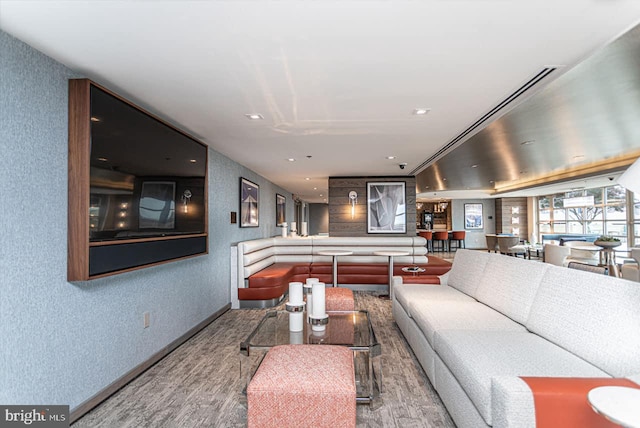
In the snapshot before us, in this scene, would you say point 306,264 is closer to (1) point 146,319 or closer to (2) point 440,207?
(1) point 146,319

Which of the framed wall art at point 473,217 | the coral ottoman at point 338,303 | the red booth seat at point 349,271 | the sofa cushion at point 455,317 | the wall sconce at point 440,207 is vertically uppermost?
the wall sconce at point 440,207

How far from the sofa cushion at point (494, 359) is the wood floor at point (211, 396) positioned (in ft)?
1.48


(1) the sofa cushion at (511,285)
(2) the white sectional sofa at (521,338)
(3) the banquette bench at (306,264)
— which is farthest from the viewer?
(3) the banquette bench at (306,264)

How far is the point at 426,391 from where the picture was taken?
2.67m

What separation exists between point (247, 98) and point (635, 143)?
19.7 feet

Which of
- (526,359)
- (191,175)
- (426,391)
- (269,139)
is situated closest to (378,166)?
(269,139)

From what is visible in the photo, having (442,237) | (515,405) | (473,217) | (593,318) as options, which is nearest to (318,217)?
(442,237)

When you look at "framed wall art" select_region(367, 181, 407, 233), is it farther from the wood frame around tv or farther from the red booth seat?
the wood frame around tv

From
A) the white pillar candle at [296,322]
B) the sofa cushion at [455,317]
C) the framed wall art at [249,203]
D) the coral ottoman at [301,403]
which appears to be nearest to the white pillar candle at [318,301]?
the white pillar candle at [296,322]

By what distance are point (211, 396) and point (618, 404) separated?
2.45 metres

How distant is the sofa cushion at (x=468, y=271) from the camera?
3.68 meters

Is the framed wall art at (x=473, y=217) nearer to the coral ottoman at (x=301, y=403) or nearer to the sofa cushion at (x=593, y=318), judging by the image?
the sofa cushion at (x=593, y=318)

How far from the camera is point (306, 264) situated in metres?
7.04

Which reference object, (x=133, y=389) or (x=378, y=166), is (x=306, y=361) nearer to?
(x=133, y=389)
